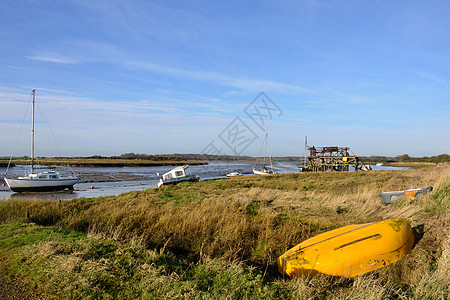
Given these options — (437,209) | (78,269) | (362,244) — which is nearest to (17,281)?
(78,269)

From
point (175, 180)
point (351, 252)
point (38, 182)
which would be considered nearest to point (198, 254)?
point (351, 252)

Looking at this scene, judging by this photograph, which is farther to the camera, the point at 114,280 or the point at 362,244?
the point at 362,244

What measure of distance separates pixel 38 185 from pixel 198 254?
91.7 ft

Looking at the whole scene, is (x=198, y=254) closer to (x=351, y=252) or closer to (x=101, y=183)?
(x=351, y=252)

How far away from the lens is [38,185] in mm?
27188

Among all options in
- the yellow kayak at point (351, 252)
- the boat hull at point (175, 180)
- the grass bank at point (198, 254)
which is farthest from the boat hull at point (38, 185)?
the yellow kayak at point (351, 252)

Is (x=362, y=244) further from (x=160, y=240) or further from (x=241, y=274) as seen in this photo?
(x=160, y=240)

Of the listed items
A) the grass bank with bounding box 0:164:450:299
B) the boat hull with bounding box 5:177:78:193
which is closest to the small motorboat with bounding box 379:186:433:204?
the grass bank with bounding box 0:164:450:299

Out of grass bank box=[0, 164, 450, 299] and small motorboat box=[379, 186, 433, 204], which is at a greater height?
small motorboat box=[379, 186, 433, 204]

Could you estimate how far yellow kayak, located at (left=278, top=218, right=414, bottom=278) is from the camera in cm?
510

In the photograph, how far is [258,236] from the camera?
6980 millimetres

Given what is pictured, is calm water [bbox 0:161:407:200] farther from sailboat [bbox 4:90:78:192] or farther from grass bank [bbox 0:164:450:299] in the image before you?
grass bank [bbox 0:164:450:299]

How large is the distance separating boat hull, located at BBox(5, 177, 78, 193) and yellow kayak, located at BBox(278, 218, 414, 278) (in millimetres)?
29186

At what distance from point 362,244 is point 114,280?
4.59 metres
